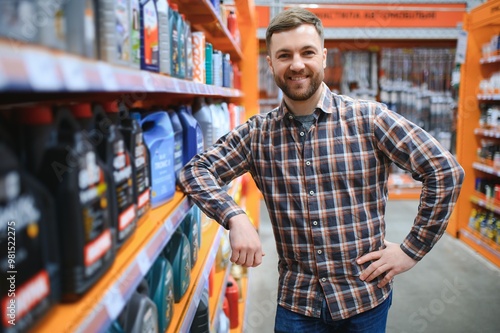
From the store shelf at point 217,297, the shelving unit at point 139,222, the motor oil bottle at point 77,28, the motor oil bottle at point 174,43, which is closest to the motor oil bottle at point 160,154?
the shelving unit at point 139,222

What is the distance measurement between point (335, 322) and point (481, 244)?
3.63 metres

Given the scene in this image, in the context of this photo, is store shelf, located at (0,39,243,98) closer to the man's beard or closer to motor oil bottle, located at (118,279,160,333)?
motor oil bottle, located at (118,279,160,333)

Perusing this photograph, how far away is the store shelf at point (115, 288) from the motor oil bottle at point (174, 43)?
22.8 inches

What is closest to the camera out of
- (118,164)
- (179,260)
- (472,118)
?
(118,164)

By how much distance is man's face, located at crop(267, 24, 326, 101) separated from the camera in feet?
5.08

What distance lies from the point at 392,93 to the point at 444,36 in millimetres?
1176

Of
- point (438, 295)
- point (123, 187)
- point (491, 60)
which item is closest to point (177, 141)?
point (123, 187)

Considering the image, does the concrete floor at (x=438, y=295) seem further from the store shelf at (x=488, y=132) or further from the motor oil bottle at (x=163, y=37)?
the motor oil bottle at (x=163, y=37)

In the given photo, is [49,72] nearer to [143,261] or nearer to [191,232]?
[143,261]

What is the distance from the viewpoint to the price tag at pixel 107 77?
2.48 ft

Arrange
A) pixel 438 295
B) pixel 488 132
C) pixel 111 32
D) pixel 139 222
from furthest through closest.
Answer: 1. pixel 488 132
2. pixel 438 295
3. pixel 139 222
4. pixel 111 32

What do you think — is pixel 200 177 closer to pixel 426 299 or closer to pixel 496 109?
pixel 426 299

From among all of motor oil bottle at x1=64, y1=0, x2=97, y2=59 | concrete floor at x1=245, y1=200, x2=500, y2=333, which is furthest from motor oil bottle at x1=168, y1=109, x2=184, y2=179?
→ concrete floor at x1=245, y1=200, x2=500, y2=333

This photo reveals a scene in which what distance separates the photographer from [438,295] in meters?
3.55
